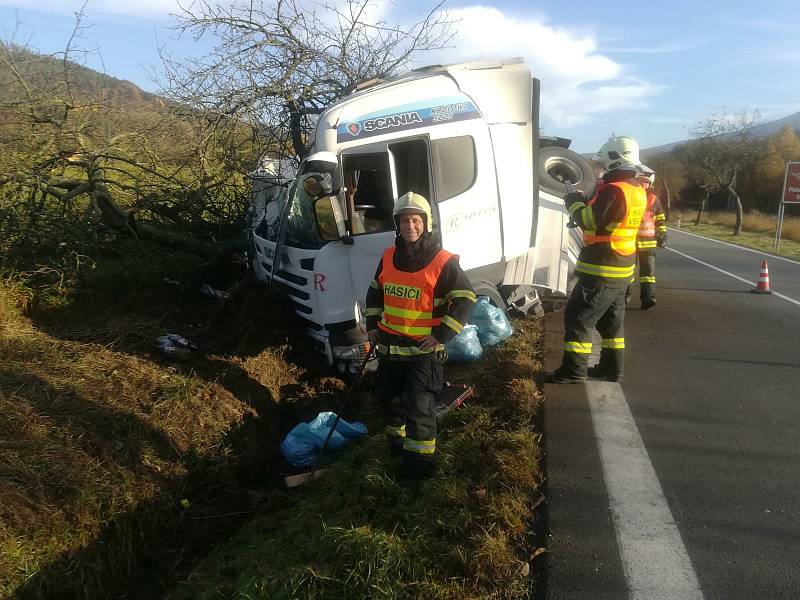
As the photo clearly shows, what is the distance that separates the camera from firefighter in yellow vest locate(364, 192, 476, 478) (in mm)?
3359

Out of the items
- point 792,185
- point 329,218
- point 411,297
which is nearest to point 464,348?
point 329,218

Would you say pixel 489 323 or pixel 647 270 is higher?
pixel 647 270

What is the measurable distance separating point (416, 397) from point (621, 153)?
2.79 metres

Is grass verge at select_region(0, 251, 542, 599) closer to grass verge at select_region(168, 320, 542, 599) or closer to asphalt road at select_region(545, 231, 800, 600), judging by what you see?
grass verge at select_region(168, 320, 542, 599)

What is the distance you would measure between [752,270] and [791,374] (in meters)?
7.97

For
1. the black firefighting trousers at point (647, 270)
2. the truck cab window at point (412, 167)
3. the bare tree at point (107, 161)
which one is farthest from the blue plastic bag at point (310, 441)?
the black firefighting trousers at point (647, 270)

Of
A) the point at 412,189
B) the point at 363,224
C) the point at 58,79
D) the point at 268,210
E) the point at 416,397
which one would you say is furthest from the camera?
the point at 58,79

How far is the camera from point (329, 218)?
4922 mm

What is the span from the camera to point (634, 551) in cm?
278

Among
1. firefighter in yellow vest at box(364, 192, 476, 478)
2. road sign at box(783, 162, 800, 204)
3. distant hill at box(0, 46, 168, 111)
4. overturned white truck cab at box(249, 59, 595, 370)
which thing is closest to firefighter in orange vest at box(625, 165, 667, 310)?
overturned white truck cab at box(249, 59, 595, 370)

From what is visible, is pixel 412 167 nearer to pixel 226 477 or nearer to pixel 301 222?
pixel 301 222

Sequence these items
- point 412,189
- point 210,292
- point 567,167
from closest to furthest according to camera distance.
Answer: point 412,189, point 567,167, point 210,292

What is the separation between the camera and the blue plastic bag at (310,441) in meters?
4.55

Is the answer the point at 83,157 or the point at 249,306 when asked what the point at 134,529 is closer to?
the point at 249,306
